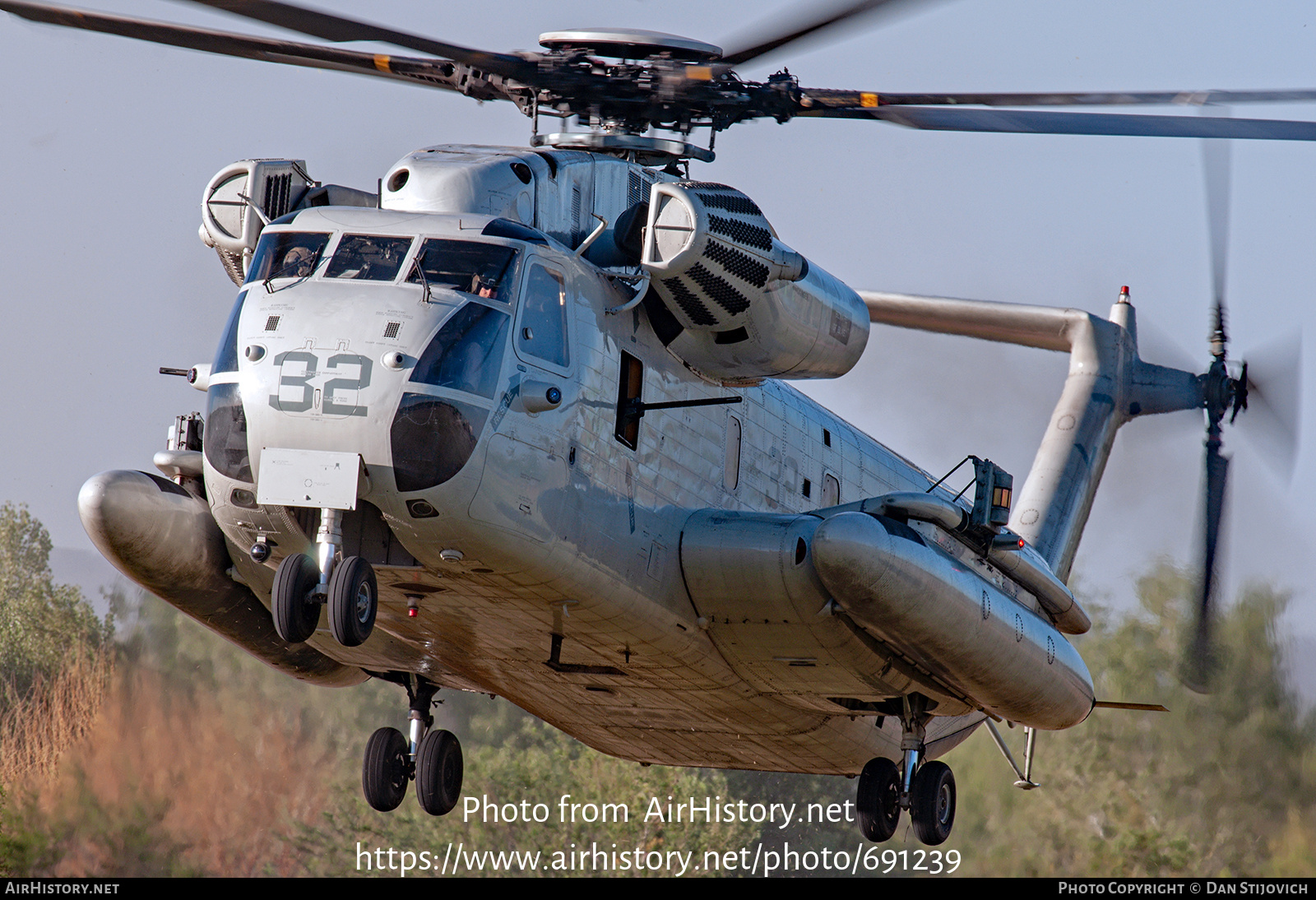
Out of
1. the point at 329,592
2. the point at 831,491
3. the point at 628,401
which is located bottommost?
the point at 329,592

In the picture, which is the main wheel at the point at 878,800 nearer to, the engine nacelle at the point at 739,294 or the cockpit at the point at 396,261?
the engine nacelle at the point at 739,294

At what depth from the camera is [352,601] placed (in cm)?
902

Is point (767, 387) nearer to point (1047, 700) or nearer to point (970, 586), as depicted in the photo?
point (970, 586)

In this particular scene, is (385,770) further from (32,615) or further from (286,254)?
(32,615)

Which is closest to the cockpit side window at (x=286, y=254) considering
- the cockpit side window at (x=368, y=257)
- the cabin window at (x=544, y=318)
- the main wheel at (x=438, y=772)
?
the cockpit side window at (x=368, y=257)

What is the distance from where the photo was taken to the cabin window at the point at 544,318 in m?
9.64

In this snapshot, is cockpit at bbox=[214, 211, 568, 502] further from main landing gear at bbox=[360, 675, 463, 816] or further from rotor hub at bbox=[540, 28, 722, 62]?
main landing gear at bbox=[360, 675, 463, 816]

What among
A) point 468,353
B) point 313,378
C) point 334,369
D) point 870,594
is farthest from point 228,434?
point 870,594

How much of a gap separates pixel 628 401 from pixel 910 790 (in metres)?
4.17

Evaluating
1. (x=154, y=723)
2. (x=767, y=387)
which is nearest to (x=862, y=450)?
(x=767, y=387)

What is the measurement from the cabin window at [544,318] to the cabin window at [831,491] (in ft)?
12.9

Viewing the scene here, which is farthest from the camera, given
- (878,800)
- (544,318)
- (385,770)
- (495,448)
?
(385,770)

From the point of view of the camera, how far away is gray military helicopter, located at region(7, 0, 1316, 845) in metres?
9.19

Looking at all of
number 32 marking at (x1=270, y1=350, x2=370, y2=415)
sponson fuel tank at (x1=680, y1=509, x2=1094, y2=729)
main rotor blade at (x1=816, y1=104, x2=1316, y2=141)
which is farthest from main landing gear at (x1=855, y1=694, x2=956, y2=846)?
number 32 marking at (x1=270, y1=350, x2=370, y2=415)
